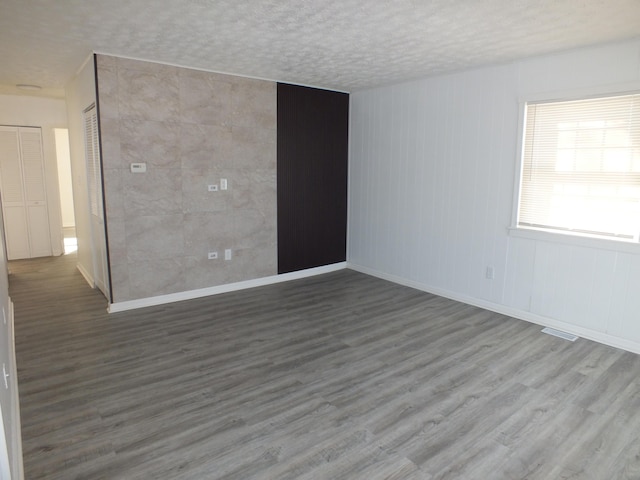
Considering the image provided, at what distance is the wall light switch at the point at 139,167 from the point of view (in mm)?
4359

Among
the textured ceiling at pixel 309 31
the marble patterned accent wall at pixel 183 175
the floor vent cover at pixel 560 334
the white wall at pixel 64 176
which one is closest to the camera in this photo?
the textured ceiling at pixel 309 31

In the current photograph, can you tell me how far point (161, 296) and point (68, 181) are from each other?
742 centimetres

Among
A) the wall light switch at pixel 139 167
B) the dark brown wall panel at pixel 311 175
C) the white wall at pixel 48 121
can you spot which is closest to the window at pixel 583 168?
the dark brown wall panel at pixel 311 175

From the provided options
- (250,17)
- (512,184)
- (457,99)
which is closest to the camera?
(250,17)

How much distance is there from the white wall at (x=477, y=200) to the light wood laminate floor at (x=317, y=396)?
34 centimetres

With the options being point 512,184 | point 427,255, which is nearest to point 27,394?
point 427,255

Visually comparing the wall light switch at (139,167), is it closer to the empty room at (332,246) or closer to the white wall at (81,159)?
the empty room at (332,246)

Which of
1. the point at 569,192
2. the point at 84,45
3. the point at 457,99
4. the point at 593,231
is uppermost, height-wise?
the point at 84,45

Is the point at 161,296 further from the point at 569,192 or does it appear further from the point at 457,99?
the point at 569,192

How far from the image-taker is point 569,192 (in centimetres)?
388

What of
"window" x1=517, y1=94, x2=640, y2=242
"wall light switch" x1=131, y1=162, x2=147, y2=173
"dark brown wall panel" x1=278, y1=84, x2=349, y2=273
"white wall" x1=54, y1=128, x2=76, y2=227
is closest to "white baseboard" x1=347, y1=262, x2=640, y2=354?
"window" x1=517, y1=94, x2=640, y2=242

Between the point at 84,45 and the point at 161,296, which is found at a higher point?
the point at 84,45

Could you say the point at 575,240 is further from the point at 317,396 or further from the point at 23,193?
the point at 23,193

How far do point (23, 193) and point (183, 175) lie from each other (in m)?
3.97
